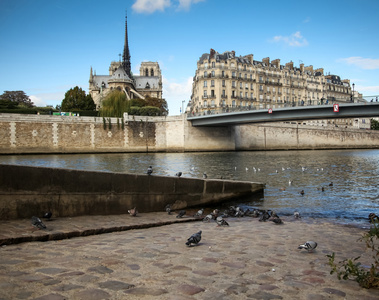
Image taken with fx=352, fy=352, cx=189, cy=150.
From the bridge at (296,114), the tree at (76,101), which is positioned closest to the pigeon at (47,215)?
the bridge at (296,114)

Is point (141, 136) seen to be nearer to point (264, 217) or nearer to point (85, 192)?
point (264, 217)

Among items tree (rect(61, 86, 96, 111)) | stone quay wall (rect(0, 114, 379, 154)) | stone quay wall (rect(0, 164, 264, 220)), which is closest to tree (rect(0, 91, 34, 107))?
tree (rect(61, 86, 96, 111))

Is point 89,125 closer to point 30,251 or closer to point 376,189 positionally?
point 376,189

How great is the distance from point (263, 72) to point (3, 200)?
8679 centimetres

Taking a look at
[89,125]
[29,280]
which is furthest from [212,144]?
[29,280]

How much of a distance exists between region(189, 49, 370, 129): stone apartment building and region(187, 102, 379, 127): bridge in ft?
74.5

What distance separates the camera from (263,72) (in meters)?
88.2

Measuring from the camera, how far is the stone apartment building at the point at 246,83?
268ft

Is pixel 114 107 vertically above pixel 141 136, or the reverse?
pixel 114 107

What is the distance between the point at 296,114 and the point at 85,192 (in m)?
37.9

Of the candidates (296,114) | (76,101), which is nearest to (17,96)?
(76,101)

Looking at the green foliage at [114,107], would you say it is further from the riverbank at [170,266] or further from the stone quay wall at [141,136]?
the riverbank at [170,266]

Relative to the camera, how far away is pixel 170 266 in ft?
15.4

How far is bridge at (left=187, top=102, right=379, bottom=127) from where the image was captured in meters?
36.6
